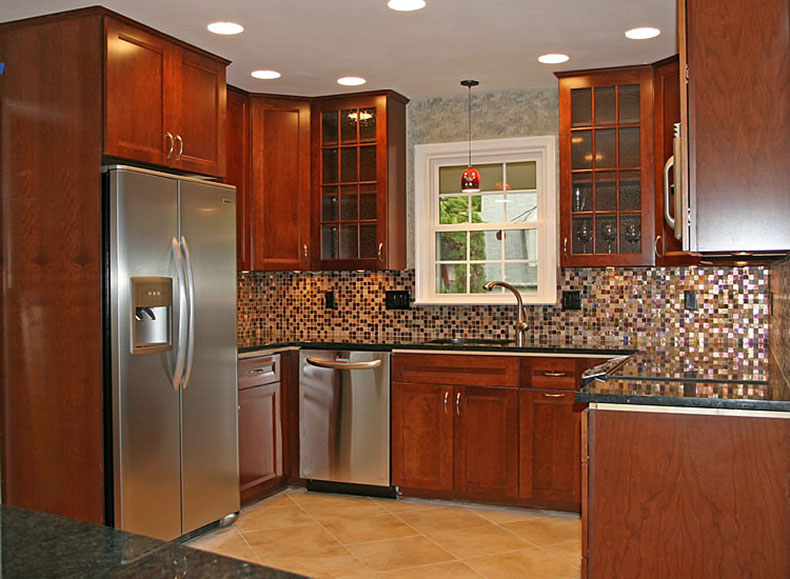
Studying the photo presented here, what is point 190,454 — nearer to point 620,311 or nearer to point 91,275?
point 91,275

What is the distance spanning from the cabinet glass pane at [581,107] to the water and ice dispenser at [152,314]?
2.44 m

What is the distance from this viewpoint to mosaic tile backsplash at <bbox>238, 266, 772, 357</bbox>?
4.49m

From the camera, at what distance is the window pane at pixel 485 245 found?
201 inches

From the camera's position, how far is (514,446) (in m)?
4.35

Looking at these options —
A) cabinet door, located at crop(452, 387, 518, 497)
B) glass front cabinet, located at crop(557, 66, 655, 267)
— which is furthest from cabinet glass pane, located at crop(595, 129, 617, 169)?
cabinet door, located at crop(452, 387, 518, 497)

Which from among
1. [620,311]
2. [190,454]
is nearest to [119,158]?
[190,454]

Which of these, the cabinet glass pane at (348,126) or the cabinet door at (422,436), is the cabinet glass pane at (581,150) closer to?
the cabinet glass pane at (348,126)

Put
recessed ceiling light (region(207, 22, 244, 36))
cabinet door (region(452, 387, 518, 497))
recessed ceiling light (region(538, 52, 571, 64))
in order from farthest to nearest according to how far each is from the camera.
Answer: cabinet door (region(452, 387, 518, 497))
recessed ceiling light (region(538, 52, 571, 64))
recessed ceiling light (region(207, 22, 244, 36))

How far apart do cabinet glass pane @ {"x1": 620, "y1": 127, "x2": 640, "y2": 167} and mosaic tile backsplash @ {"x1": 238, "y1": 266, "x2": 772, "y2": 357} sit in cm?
65

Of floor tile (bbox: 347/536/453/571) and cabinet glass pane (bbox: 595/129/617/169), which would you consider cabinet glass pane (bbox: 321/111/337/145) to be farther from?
floor tile (bbox: 347/536/453/571)

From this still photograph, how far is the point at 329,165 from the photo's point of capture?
507 centimetres

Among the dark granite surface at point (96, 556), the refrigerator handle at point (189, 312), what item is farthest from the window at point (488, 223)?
the dark granite surface at point (96, 556)

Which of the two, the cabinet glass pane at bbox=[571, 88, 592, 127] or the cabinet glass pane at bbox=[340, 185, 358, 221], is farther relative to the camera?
the cabinet glass pane at bbox=[340, 185, 358, 221]

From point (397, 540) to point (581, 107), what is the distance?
8.49 feet
